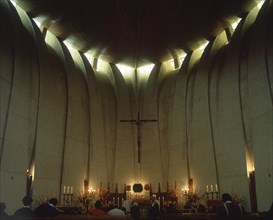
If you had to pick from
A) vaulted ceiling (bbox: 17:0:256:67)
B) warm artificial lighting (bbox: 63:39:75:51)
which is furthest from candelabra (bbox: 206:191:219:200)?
warm artificial lighting (bbox: 63:39:75:51)

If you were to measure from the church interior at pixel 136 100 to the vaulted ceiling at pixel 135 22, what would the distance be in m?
0.06

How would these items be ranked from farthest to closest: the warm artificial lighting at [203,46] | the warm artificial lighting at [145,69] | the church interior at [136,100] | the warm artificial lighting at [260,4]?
1. the warm artificial lighting at [145,69]
2. the warm artificial lighting at [203,46]
3. the warm artificial lighting at [260,4]
4. the church interior at [136,100]

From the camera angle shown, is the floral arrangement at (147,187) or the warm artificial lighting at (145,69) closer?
the floral arrangement at (147,187)

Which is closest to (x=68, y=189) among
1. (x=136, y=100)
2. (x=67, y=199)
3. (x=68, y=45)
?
(x=67, y=199)

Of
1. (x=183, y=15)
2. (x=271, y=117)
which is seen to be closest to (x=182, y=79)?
(x=183, y=15)

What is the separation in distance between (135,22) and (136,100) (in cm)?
558

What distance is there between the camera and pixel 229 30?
15.3m

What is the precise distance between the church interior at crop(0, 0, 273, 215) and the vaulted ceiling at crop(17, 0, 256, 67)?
0.20 ft

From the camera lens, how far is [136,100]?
18.7m

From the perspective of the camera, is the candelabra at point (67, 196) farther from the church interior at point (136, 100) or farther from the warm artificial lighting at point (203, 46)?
the warm artificial lighting at point (203, 46)

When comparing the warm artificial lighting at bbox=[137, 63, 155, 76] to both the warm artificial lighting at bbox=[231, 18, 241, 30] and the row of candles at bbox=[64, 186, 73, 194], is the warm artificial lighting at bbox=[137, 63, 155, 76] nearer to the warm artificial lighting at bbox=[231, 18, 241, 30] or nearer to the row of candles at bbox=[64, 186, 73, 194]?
the warm artificial lighting at bbox=[231, 18, 241, 30]

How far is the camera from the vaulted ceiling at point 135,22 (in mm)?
13203

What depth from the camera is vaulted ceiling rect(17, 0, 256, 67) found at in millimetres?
13203

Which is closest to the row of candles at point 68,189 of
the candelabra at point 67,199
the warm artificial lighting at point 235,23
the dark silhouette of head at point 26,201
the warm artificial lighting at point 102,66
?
the candelabra at point 67,199
